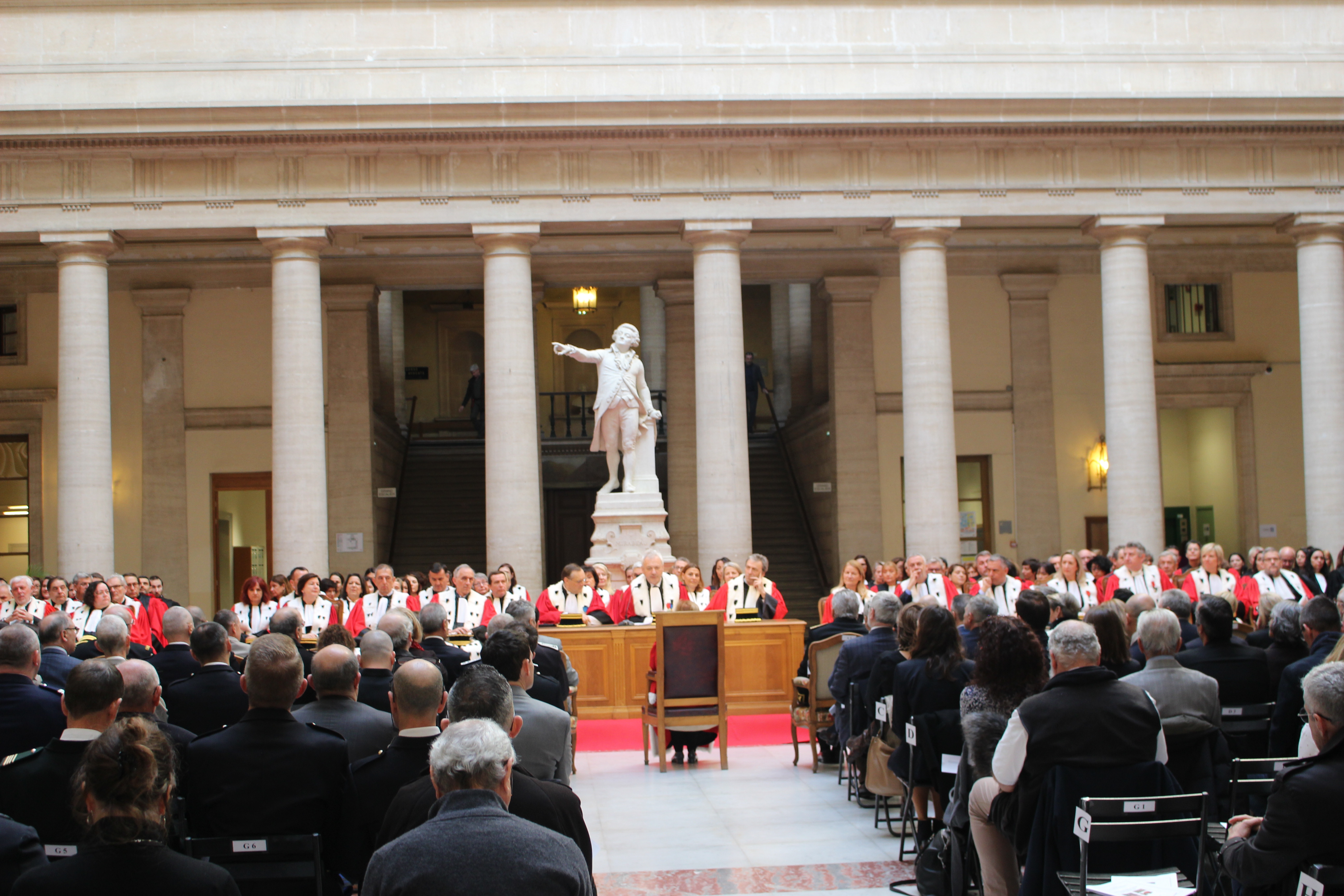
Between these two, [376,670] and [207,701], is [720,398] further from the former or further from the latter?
[207,701]

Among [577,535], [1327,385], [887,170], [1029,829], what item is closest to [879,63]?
[887,170]

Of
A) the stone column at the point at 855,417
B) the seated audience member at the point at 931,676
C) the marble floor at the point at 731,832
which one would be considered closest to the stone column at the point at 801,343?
the stone column at the point at 855,417

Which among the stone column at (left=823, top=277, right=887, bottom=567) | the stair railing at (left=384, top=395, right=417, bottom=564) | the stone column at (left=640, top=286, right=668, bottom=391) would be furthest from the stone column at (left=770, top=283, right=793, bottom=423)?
the stair railing at (left=384, top=395, right=417, bottom=564)

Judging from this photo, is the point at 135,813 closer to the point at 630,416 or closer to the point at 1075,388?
the point at 630,416

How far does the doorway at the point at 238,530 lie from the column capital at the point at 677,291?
7321mm

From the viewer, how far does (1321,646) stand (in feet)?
21.3

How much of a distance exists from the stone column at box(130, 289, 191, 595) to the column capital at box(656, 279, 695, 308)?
7871 millimetres

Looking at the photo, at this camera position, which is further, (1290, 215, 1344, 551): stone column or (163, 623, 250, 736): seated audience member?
(1290, 215, 1344, 551): stone column

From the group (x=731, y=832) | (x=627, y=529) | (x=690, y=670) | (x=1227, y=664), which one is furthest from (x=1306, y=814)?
(x=627, y=529)

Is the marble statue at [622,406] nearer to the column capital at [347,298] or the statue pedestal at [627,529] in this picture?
the statue pedestal at [627,529]

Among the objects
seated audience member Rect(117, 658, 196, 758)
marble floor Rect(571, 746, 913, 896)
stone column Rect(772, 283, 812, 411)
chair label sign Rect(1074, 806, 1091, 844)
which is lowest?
marble floor Rect(571, 746, 913, 896)

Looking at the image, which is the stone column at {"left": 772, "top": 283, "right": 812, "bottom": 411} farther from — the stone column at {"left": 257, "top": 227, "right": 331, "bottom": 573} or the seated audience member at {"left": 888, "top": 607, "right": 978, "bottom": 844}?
the seated audience member at {"left": 888, "top": 607, "right": 978, "bottom": 844}

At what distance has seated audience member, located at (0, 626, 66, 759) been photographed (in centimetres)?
514

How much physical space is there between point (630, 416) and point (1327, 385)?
10.2 metres
